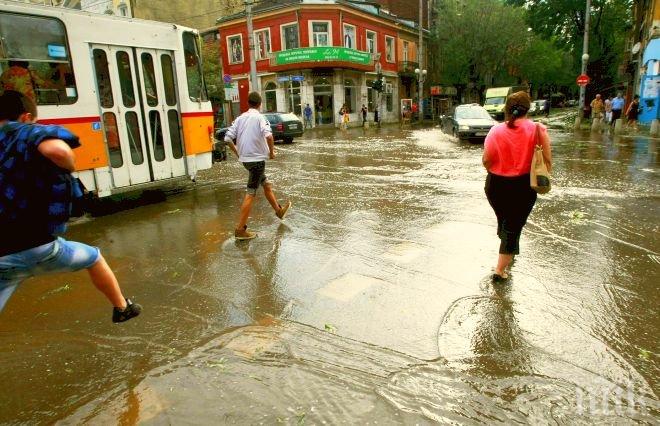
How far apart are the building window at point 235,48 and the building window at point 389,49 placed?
13148 mm

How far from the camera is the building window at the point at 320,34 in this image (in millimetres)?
34438

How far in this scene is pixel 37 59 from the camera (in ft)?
22.5

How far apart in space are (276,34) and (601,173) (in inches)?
1173

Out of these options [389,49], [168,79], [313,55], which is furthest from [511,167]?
[389,49]

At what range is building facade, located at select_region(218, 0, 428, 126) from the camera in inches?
1324

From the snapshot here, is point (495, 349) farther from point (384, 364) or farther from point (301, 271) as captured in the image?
point (301, 271)

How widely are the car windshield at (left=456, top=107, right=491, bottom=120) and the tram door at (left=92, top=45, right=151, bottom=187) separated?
14.8 meters

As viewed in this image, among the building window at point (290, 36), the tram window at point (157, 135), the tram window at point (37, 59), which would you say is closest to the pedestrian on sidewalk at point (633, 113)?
the building window at point (290, 36)

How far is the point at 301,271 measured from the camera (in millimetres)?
5004

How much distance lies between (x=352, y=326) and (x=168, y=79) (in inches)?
280

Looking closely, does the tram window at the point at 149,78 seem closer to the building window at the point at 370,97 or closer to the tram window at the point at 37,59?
the tram window at the point at 37,59

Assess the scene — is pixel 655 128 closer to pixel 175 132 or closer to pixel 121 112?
pixel 175 132

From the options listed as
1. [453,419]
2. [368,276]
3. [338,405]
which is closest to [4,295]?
[338,405]

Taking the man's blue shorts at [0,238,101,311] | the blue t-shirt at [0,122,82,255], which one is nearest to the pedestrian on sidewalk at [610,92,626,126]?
the man's blue shorts at [0,238,101,311]
